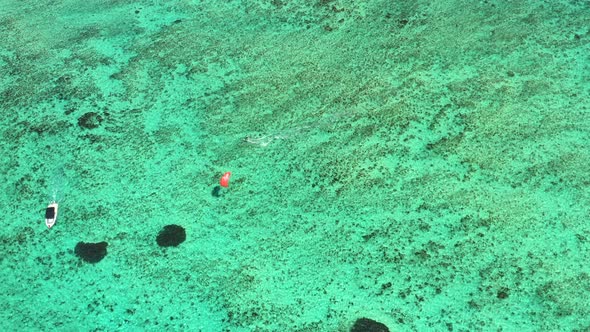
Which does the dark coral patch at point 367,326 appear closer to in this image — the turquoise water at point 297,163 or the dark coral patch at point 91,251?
the turquoise water at point 297,163

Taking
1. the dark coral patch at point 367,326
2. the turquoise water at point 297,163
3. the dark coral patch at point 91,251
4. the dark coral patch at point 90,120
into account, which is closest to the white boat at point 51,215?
the turquoise water at point 297,163

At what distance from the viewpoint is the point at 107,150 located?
6.48 meters

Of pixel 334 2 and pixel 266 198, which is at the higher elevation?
pixel 334 2

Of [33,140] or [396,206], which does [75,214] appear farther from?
[396,206]

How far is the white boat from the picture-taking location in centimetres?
586

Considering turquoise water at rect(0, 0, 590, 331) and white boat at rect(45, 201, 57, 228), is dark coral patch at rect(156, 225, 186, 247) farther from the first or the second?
white boat at rect(45, 201, 57, 228)

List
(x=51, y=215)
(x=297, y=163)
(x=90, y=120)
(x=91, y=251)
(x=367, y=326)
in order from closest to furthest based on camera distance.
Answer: (x=367, y=326), (x=91, y=251), (x=51, y=215), (x=297, y=163), (x=90, y=120)

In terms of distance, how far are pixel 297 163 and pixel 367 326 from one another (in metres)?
2.05

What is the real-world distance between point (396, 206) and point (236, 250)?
68.9 inches

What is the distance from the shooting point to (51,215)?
5.90 metres

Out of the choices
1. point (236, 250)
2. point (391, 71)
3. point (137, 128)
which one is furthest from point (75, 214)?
point (391, 71)

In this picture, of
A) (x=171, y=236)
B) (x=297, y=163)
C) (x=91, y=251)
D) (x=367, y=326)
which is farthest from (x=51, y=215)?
(x=367, y=326)

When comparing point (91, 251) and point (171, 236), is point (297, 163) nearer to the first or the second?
point (171, 236)

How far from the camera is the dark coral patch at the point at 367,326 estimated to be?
4.96 metres
